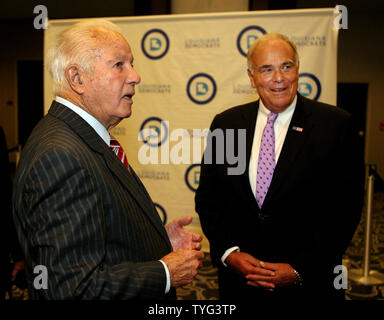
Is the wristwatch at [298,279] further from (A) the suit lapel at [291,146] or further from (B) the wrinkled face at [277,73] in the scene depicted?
(B) the wrinkled face at [277,73]

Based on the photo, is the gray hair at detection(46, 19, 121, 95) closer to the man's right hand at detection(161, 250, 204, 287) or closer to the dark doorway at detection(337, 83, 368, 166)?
the man's right hand at detection(161, 250, 204, 287)

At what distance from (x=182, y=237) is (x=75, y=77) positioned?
89 cm

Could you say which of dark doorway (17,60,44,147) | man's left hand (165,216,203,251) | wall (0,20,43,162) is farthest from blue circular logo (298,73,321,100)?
wall (0,20,43,162)

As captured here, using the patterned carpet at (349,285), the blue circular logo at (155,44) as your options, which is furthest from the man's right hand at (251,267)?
the blue circular logo at (155,44)

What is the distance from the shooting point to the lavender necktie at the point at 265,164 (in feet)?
6.49

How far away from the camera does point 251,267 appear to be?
74.2 inches

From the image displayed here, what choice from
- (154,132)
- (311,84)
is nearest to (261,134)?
(311,84)

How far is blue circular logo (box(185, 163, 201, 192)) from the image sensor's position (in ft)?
12.6

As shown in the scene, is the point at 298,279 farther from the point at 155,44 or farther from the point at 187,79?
the point at 155,44

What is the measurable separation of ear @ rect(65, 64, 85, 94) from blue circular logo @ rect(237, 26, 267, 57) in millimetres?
2527

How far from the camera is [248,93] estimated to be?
3.64 metres
